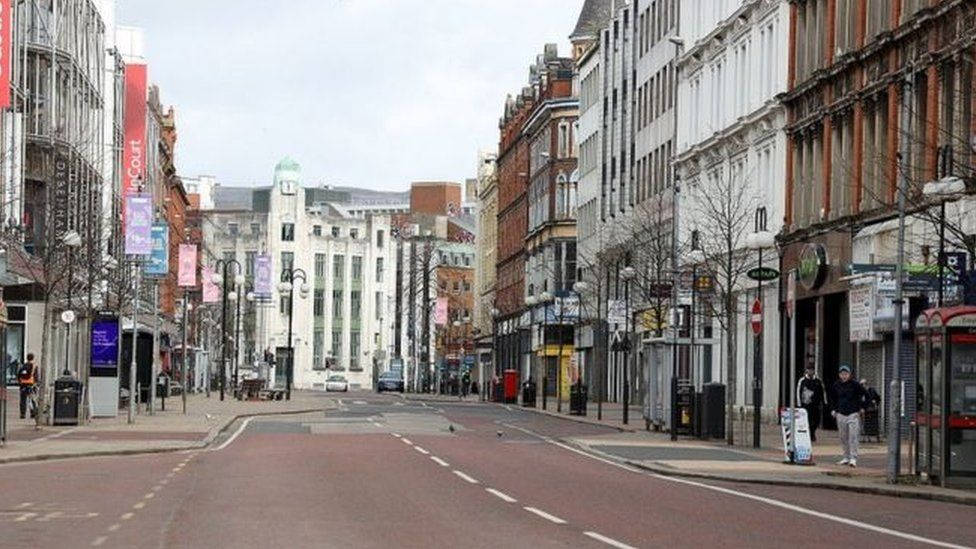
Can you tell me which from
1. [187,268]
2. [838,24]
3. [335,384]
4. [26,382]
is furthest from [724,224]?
[335,384]

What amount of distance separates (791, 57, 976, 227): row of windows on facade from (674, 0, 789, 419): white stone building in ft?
8.09

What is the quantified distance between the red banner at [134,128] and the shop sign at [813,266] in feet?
150

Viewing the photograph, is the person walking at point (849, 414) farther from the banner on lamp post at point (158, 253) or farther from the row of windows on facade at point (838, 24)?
the banner on lamp post at point (158, 253)

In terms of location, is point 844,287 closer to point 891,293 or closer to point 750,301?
point 891,293

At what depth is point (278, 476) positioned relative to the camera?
108ft

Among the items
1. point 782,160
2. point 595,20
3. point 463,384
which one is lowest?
point 463,384

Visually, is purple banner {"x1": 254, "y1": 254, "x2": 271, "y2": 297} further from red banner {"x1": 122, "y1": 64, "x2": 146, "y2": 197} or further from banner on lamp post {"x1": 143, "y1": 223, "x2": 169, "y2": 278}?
banner on lamp post {"x1": 143, "y1": 223, "x2": 169, "y2": 278}

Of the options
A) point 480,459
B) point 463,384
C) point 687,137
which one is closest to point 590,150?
point 463,384

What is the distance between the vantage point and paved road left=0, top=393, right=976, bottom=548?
21.2 meters

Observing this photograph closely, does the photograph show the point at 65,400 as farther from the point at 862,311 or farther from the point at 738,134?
the point at 738,134

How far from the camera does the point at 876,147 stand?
5394 cm

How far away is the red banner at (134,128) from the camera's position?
4060 inches

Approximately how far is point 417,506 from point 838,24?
117 ft

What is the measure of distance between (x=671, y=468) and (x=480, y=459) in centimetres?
435
